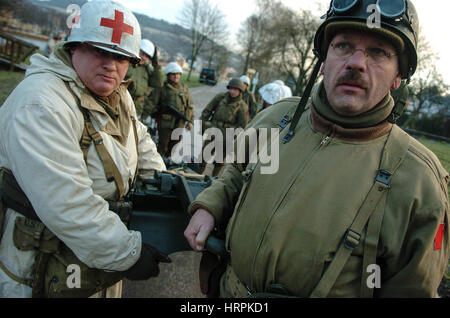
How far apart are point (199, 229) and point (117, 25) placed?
1.32 m

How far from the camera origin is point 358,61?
4.37 ft

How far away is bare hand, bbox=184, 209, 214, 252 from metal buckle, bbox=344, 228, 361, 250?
75cm

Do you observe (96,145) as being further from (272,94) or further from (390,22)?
(272,94)

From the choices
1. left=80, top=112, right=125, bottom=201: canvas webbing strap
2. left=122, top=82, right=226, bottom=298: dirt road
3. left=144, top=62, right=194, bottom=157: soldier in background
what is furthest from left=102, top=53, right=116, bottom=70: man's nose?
left=144, top=62, right=194, bottom=157: soldier in background

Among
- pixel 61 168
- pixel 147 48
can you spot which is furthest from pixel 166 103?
pixel 61 168

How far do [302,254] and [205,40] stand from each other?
156 feet

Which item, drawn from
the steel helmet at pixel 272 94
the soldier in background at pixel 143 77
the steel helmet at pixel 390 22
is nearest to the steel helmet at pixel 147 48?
the soldier in background at pixel 143 77

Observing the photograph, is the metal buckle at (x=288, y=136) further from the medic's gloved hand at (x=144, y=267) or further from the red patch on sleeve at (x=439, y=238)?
the medic's gloved hand at (x=144, y=267)

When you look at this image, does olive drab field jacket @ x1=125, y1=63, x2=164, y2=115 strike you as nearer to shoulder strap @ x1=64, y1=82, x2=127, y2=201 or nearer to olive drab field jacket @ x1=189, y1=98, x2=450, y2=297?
shoulder strap @ x1=64, y1=82, x2=127, y2=201

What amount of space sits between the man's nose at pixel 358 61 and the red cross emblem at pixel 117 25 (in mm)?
1333

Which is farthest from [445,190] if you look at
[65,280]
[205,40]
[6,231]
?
[205,40]

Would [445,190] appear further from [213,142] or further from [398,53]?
[213,142]

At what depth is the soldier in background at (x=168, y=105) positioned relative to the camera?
22.1 ft

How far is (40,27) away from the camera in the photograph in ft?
187
